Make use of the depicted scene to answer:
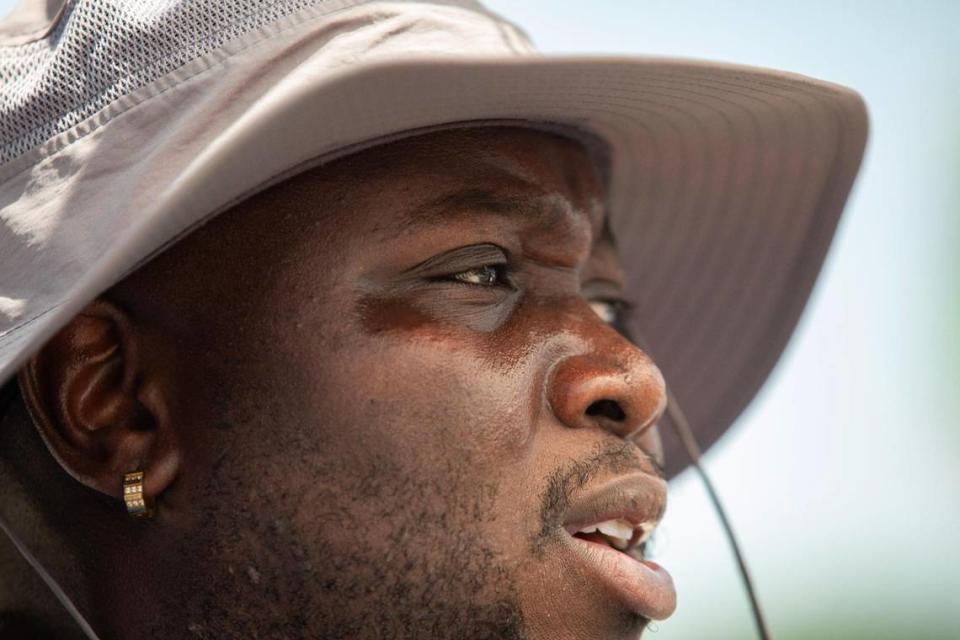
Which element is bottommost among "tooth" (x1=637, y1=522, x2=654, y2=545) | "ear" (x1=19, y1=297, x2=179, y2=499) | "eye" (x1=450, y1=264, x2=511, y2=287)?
"ear" (x1=19, y1=297, x2=179, y2=499)

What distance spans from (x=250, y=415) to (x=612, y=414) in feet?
1.93

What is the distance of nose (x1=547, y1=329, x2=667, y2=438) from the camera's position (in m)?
1.99

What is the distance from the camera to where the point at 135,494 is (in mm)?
1938

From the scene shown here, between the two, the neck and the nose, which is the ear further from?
the nose

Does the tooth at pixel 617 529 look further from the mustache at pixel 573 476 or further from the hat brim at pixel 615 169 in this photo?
the hat brim at pixel 615 169

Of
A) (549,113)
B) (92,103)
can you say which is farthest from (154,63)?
(549,113)

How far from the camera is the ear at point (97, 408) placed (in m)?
1.95

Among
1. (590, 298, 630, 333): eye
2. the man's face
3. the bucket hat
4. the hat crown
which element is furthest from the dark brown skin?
(590, 298, 630, 333): eye

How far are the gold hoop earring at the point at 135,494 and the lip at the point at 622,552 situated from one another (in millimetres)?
653

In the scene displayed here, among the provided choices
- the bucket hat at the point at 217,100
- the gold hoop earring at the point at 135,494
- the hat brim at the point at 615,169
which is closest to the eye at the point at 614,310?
the hat brim at the point at 615,169

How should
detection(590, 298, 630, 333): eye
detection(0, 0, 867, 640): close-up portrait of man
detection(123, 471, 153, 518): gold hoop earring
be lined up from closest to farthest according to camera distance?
detection(0, 0, 867, 640): close-up portrait of man → detection(123, 471, 153, 518): gold hoop earring → detection(590, 298, 630, 333): eye

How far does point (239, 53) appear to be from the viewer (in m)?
1.82

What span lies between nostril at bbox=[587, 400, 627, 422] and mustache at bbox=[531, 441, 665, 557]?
1.7 inches

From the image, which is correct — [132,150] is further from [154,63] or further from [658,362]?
[658,362]
